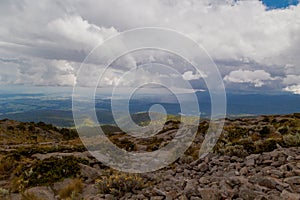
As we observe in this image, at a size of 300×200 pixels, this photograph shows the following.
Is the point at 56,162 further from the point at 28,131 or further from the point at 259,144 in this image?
the point at 28,131

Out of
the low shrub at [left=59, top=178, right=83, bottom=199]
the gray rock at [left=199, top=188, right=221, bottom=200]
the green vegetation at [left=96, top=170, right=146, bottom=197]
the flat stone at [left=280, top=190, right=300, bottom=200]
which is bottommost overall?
the low shrub at [left=59, top=178, right=83, bottom=199]

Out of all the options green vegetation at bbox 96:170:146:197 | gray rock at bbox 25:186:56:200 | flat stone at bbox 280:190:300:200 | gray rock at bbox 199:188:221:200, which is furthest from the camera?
gray rock at bbox 25:186:56:200

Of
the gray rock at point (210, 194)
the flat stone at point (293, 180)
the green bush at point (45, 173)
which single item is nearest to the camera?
the gray rock at point (210, 194)

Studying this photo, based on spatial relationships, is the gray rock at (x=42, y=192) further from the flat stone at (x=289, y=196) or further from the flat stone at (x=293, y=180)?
the flat stone at (x=293, y=180)

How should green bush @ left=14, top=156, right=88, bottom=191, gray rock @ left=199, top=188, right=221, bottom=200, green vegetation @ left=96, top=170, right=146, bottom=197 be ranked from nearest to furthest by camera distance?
1. gray rock @ left=199, top=188, right=221, bottom=200
2. green vegetation @ left=96, top=170, right=146, bottom=197
3. green bush @ left=14, top=156, right=88, bottom=191

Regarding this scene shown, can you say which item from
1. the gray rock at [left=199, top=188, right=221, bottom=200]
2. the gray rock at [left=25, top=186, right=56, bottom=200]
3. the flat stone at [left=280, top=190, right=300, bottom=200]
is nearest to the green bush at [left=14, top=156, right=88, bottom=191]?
the gray rock at [left=25, top=186, right=56, bottom=200]

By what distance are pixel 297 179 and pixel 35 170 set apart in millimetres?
13427

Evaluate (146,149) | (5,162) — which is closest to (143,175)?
(5,162)

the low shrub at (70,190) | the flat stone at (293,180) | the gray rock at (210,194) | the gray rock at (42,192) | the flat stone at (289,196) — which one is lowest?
the gray rock at (42,192)

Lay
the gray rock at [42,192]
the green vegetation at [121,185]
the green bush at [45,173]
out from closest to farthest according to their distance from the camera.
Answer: the green vegetation at [121,185] → the gray rock at [42,192] → the green bush at [45,173]

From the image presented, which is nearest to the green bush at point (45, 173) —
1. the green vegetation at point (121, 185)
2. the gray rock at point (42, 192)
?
the gray rock at point (42, 192)

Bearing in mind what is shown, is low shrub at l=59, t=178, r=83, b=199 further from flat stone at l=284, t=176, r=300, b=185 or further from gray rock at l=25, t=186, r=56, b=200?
flat stone at l=284, t=176, r=300, b=185

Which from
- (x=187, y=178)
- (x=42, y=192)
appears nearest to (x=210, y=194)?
(x=187, y=178)

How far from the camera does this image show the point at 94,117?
48.6 ft
